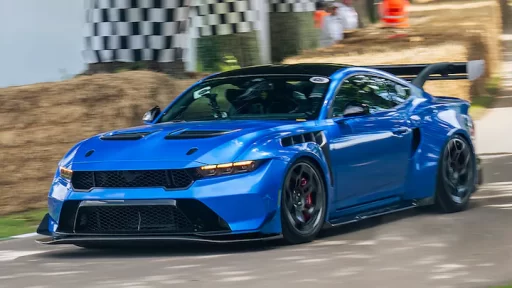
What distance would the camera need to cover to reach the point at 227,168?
732 cm

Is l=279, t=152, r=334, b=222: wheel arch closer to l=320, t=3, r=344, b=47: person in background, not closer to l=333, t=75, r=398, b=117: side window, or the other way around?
l=333, t=75, r=398, b=117: side window

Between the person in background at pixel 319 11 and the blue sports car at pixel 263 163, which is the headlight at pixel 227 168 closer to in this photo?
the blue sports car at pixel 263 163

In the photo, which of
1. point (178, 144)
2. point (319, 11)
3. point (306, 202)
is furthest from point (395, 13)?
point (178, 144)

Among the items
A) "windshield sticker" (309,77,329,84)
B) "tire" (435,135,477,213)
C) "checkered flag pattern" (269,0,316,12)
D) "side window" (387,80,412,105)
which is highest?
"windshield sticker" (309,77,329,84)

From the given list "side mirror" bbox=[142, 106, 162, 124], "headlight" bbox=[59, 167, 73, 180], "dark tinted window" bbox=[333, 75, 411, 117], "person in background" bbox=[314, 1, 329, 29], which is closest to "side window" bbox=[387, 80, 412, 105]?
"dark tinted window" bbox=[333, 75, 411, 117]

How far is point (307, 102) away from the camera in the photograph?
8.30 metres

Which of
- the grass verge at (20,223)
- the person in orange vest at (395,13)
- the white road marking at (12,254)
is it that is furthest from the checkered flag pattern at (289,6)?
the white road marking at (12,254)

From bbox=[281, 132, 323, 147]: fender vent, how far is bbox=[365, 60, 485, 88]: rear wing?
2.03 meters

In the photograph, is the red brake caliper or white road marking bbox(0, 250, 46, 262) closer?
the red brake caliper

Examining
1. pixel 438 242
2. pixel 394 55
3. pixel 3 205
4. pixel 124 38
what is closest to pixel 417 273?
pixel 438 242

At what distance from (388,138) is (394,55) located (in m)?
9.58

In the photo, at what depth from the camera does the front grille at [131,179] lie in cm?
735

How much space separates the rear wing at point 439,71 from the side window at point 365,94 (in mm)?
671

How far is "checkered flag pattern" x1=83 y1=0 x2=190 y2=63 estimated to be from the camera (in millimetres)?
13000
